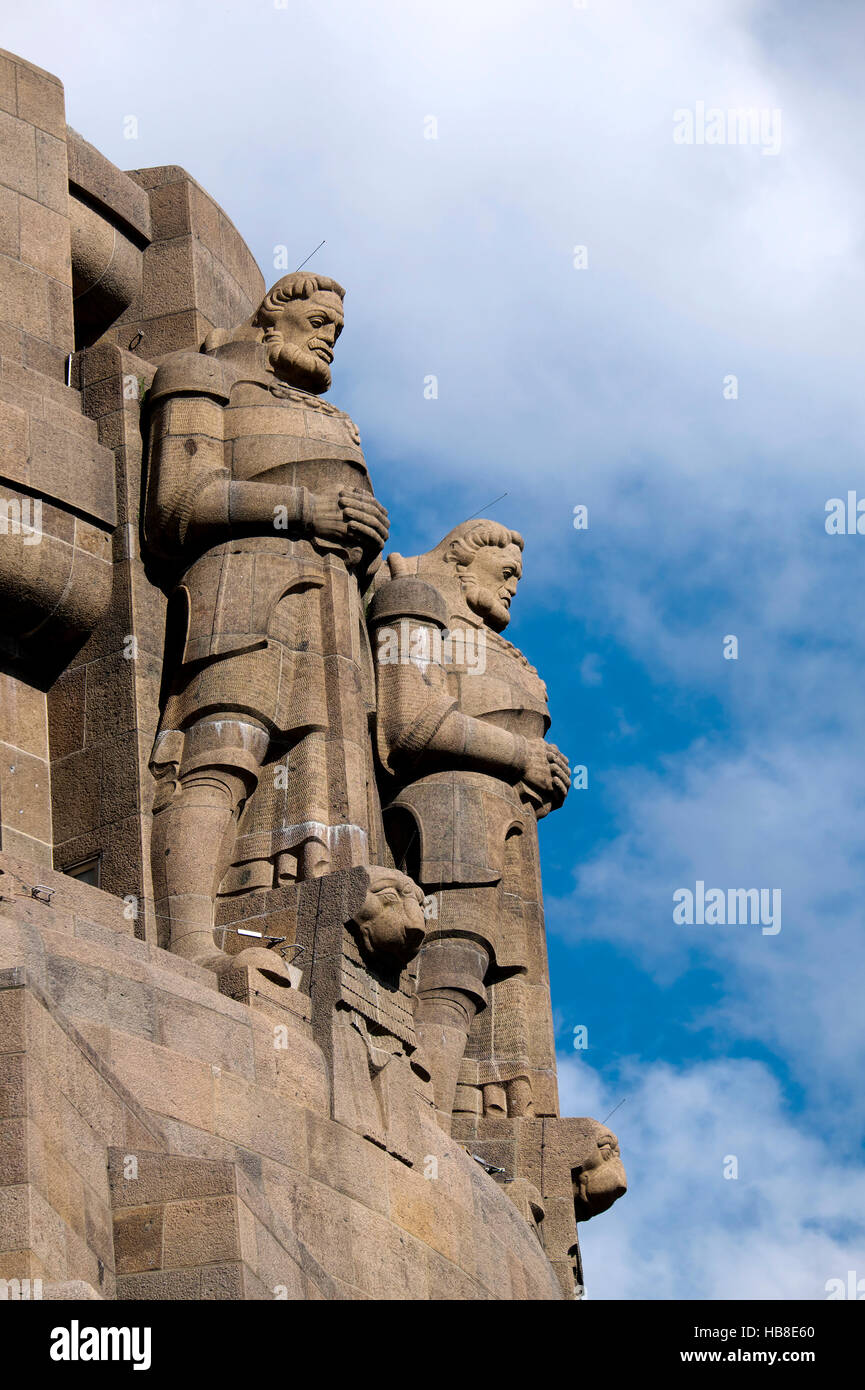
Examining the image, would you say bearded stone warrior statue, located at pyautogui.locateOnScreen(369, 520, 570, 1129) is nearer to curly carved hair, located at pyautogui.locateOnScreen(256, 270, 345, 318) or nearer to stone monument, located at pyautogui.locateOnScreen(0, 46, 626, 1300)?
stone monument, located at pyautogui.locateOnScreen(0, 46, 626, 1300)

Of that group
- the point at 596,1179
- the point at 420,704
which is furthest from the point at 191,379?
the point at 596,1179

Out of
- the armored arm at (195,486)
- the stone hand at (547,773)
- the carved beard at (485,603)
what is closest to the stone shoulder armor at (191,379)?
the armored arm at (195,486)

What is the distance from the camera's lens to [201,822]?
727 inches

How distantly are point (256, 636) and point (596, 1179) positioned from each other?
4822 millimetres

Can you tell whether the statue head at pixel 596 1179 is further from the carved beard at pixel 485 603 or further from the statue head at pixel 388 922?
the carved beard at pixel 485 603

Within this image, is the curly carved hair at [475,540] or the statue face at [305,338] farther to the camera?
the curly carved hair at [475,540]

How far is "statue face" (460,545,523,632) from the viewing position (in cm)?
2239

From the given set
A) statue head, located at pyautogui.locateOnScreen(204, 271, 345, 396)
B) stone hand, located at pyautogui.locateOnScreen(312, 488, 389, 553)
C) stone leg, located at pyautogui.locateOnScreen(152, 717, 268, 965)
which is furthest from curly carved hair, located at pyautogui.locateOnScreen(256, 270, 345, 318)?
stone leg, located at pyautogui.locateOnScreen(152, 717, 268, 965)

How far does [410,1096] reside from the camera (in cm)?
1736

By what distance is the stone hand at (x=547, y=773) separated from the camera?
70.4 ft

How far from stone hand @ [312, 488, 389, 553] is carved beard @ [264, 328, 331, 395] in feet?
4.72

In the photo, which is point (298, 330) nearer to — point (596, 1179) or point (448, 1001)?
point (448, 1001)

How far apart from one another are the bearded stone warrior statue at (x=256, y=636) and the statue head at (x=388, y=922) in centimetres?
102
